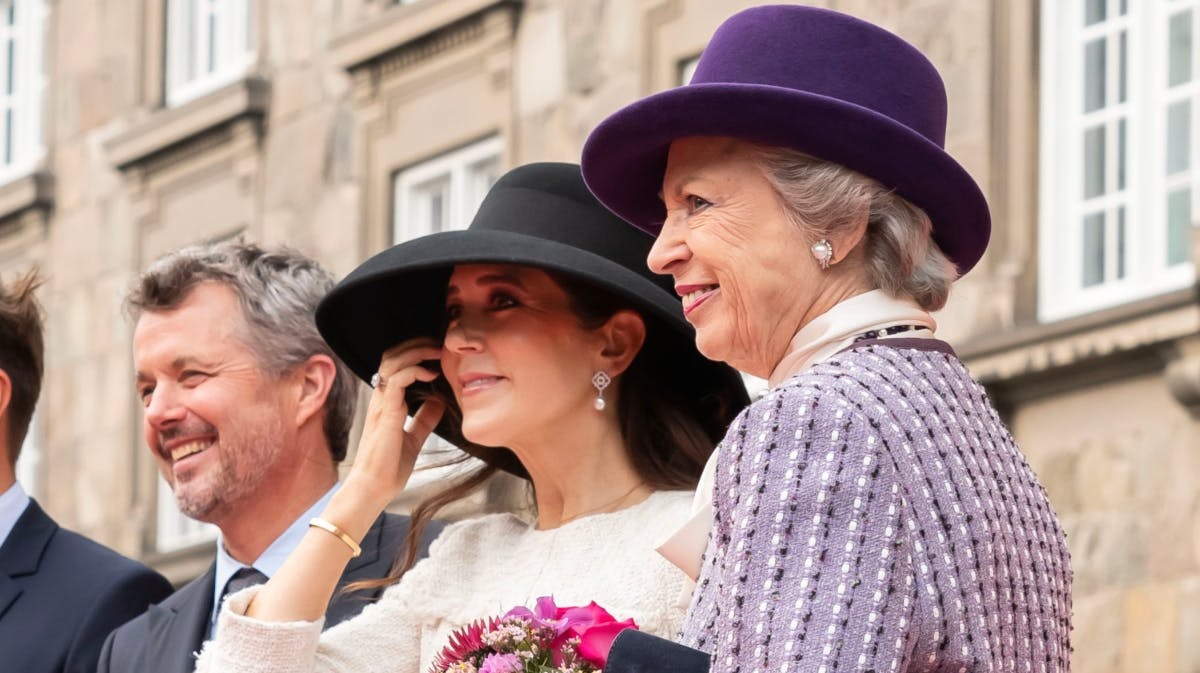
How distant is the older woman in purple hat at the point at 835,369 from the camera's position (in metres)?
3.20

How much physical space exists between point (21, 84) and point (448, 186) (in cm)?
550

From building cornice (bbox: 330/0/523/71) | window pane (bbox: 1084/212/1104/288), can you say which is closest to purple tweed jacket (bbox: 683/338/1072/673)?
window pane (bbox: 1084/212/1104/288)

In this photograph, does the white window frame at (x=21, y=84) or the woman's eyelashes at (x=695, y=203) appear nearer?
the woman's eyelashes at (x=695, y=203)

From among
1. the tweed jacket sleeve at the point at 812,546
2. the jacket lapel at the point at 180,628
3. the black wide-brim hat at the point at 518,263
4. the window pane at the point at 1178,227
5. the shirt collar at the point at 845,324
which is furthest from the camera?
the window pane at the point at 1178,227

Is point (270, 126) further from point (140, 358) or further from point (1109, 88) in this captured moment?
point (140, 358)

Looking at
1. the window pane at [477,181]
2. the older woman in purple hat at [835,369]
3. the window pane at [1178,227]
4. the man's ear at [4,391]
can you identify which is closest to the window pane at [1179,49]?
the window pane at [1178,227]

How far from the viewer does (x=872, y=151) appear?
12.1 feet

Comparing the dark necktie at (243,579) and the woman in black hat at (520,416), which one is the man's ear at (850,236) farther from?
the dark necktie at (243,579)

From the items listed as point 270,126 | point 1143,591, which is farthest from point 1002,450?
point 270,126

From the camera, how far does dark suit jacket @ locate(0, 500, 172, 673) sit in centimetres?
577

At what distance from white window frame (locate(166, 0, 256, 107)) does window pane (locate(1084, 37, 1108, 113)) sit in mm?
7412

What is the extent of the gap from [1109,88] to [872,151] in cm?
799

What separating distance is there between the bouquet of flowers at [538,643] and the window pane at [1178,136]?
25.3ft

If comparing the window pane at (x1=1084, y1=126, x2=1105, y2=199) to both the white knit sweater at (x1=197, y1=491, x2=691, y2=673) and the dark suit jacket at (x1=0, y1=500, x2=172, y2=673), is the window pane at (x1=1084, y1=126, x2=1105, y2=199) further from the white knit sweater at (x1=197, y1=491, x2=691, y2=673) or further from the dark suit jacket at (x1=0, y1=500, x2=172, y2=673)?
the white knit sweater at (x1=197, y1=491, x2=691, y2=673)
